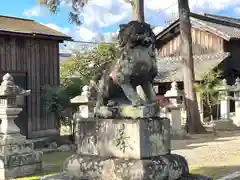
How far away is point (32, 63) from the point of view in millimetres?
16531

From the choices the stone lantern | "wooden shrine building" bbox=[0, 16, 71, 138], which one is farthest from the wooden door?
the stone lantern

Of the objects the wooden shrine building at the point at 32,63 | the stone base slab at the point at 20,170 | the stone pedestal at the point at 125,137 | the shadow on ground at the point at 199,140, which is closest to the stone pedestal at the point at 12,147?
the stone base slab at the point at 20,170

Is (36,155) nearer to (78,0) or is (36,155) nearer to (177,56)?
(78,0)

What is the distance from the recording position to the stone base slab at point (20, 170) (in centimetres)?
1009

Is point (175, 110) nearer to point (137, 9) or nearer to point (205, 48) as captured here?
point (137, 9)

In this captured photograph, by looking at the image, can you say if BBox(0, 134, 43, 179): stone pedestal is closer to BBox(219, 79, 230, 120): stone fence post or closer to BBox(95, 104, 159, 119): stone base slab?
BBox(95, 104, 159, 119): stone base slab

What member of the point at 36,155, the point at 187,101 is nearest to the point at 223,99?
the point at 187,101

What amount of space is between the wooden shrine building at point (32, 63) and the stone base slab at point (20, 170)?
18.1 ft

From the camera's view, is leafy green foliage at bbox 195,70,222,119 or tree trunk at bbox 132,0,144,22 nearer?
tree trunk at bbox 132,0,144,22

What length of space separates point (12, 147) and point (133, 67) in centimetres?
681

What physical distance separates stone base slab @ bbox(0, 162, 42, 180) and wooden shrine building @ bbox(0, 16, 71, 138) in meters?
5.50

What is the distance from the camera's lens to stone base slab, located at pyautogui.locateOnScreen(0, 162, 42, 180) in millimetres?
10086

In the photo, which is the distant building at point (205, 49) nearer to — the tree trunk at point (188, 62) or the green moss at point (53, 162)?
the tree trunk at point (188, 62)

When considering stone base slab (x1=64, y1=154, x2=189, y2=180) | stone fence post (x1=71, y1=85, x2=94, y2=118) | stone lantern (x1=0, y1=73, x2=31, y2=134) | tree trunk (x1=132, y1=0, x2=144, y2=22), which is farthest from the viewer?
tree trunk (x1=132, y1=0, x2=144, y2=22)
